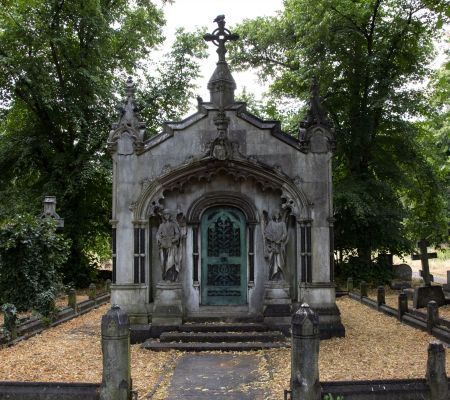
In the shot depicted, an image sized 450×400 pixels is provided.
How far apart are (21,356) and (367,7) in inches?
795


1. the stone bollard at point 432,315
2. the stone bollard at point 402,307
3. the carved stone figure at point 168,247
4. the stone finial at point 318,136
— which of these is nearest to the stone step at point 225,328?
the carved stone figure at point 168,247

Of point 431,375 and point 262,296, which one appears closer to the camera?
point 431,375

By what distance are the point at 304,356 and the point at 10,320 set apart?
7.84 m

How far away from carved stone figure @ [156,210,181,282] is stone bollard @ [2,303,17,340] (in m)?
3.52

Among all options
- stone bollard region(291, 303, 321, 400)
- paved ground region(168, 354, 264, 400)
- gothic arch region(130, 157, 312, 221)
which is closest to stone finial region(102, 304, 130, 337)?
paved ground region(168, 354, 264, 400)

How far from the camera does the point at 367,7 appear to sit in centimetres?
2230

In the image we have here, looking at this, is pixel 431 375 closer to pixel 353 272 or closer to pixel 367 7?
pixel 353 272

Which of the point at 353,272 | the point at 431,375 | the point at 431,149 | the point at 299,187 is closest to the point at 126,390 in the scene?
the point at 431,375

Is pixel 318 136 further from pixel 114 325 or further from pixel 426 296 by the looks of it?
pixel 114 325

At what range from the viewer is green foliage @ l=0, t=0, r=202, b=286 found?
2120 cm

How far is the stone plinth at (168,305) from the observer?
36.5 ft

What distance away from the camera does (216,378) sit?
8.21 m

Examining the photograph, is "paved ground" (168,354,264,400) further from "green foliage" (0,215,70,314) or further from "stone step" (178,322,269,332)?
"green foliage" (0,215,70,314)

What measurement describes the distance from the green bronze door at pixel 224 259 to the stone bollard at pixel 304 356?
5.41 metres
